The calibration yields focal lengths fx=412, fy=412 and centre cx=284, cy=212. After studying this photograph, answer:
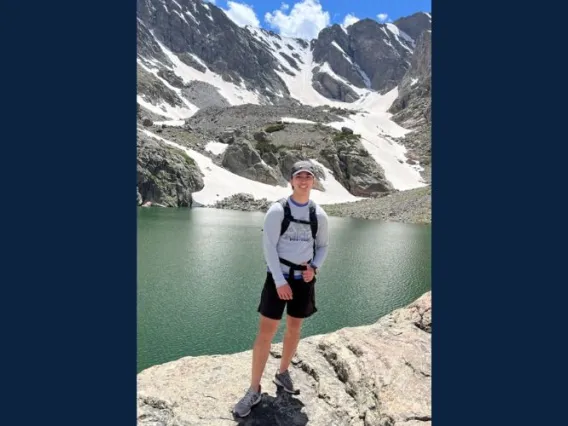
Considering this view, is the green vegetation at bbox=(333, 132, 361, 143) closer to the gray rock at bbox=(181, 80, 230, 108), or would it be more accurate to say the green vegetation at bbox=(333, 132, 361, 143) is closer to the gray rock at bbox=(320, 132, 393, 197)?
the gray rock at bbox=(320, 132, 393, 197)

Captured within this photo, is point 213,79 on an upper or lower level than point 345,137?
upper

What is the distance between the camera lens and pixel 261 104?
142 meters

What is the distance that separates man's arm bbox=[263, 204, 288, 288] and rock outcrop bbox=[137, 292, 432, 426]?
4.59ft

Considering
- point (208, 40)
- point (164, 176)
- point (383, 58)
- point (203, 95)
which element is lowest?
point (164, 176)

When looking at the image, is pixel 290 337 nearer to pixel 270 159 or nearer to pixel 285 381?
pixel 285 381

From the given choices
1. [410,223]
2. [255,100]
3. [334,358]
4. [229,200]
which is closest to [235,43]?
[255,100]

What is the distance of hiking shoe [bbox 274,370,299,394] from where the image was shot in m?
4.23

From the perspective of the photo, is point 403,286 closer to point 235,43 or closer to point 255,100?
point 255,100

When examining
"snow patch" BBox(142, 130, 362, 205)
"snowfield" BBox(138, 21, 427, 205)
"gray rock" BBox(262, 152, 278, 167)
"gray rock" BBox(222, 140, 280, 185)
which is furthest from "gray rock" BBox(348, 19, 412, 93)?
"gray rock" BBox(222, 140, 280, 185)

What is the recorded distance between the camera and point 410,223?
40.5 meters

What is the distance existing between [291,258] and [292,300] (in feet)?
1.51

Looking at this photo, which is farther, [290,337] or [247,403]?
[290,337]

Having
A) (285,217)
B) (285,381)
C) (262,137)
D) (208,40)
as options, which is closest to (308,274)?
(285,217)

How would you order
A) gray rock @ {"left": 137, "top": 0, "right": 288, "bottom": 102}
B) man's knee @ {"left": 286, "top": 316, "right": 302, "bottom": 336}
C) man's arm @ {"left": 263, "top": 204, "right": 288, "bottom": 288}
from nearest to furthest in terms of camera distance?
man's arm @ {"left": 263, "top": 204, "right": 288, "bottom": 288}
man's knee @ {"left": 286, "top": 316, "right": 302, "bottom": 336}
gray rock @ {"left": 137, "top": 0, "right": 288, "bottom": 102}
